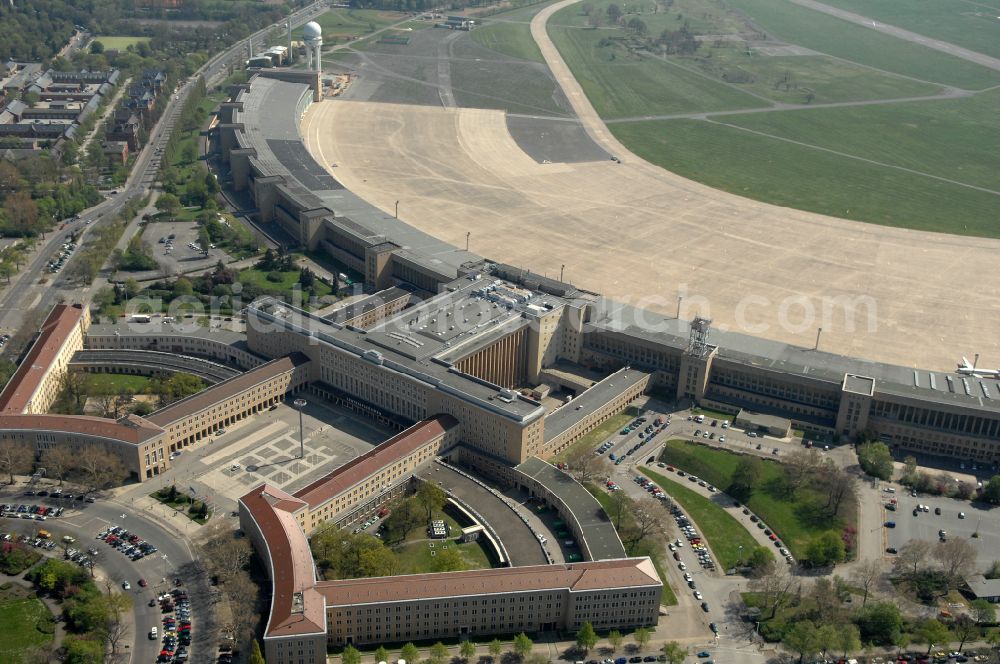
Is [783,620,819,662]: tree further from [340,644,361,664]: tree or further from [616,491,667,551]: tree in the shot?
[340,644,361,664]: tree

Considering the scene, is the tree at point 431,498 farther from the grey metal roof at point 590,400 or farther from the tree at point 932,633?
the tree at point 932,633

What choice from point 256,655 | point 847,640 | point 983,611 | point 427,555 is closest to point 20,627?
point 256,655

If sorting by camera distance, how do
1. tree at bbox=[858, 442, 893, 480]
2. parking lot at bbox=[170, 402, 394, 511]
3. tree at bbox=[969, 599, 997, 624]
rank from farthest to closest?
1. tree at bbox=[858, 442, 893, 480]
2. parking lot at bbox=[170, 402, 394, 511]
3. tree at bbox=[969, 599, 997, 624]

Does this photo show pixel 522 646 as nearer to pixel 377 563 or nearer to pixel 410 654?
pixel 410 654

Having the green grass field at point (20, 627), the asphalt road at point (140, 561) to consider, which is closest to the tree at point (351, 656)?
the asphalt road at point (140, 561)

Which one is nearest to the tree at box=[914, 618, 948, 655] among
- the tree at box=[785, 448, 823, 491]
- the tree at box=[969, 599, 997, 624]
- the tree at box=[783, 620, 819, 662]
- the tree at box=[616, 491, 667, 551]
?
the tree at box=[969, 599, 997, 624]

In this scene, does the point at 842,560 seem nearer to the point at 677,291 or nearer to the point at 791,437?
the point at 791,437
